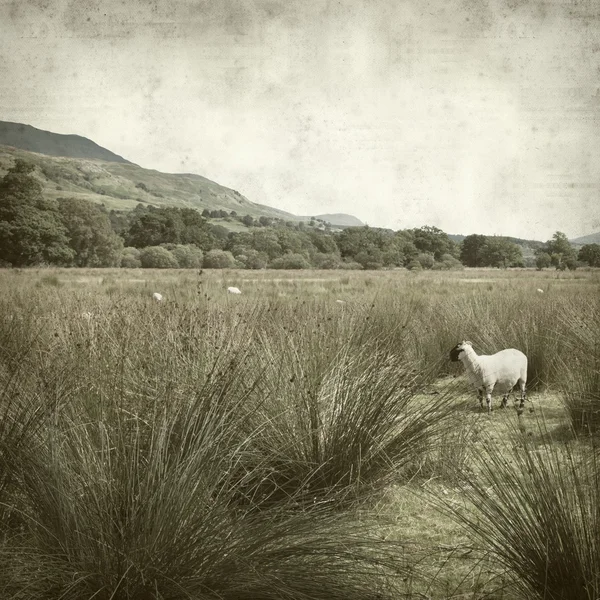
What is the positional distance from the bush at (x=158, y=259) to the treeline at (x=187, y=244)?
0.07 m

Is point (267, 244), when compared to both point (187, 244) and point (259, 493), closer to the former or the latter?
point (187, 244)

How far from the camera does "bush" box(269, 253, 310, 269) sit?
46281 millimetres

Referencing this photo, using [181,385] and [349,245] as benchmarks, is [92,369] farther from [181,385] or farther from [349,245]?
[349,245]

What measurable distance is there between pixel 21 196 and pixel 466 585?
30.6 m

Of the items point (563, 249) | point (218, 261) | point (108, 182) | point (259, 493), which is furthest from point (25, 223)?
point (108, 182)

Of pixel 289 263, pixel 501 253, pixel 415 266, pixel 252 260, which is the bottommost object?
pixel 252 260

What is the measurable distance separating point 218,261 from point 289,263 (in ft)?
26.3

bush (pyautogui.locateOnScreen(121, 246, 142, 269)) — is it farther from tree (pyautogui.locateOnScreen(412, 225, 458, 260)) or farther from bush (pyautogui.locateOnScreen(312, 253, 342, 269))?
tree (pyautogui.locateOnScreen(412, 225, 458, 260))

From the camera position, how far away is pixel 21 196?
1104 inches

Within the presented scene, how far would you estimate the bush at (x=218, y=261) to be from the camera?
40.4m

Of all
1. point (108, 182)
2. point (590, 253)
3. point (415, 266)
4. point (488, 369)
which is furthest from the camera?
point (108, 182)

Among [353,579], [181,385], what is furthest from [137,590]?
[181,385]

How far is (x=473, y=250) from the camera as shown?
204ft

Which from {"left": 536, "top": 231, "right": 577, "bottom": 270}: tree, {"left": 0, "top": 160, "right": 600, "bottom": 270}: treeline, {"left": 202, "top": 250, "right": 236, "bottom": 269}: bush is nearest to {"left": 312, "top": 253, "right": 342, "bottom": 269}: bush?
{"left": 0, "top": 160, "right": 600, "bottom": 270}: treeline
